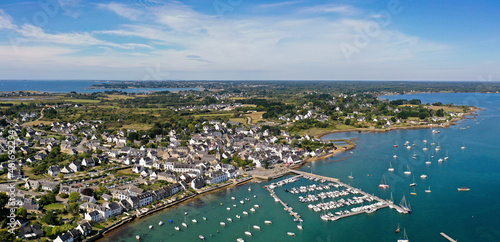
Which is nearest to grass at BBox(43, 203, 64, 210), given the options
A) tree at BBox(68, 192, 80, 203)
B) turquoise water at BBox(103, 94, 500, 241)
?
tree at BBox(68, 192, 80, 203)

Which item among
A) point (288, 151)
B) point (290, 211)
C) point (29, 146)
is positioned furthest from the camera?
point (29, 146)

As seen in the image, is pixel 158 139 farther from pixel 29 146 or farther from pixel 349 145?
pixel 349 145

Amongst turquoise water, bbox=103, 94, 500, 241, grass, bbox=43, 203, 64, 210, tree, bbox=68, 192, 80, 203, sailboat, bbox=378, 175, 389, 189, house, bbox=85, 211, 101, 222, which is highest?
tree, bbox=68, 192, 80, 203

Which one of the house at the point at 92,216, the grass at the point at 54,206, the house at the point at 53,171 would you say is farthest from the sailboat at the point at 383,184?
the house at the point at 53,171

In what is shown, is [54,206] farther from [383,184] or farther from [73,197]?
[383,184]

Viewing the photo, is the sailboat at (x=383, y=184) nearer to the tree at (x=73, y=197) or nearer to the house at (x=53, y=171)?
the tree at (x=73, y=197)

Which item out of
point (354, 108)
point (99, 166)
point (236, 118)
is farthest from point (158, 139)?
point (354, 108)

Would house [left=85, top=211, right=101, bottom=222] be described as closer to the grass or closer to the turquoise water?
the turquoise water

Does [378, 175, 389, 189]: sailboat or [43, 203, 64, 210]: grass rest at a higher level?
[378, 175, 389, 189]: sailboat
